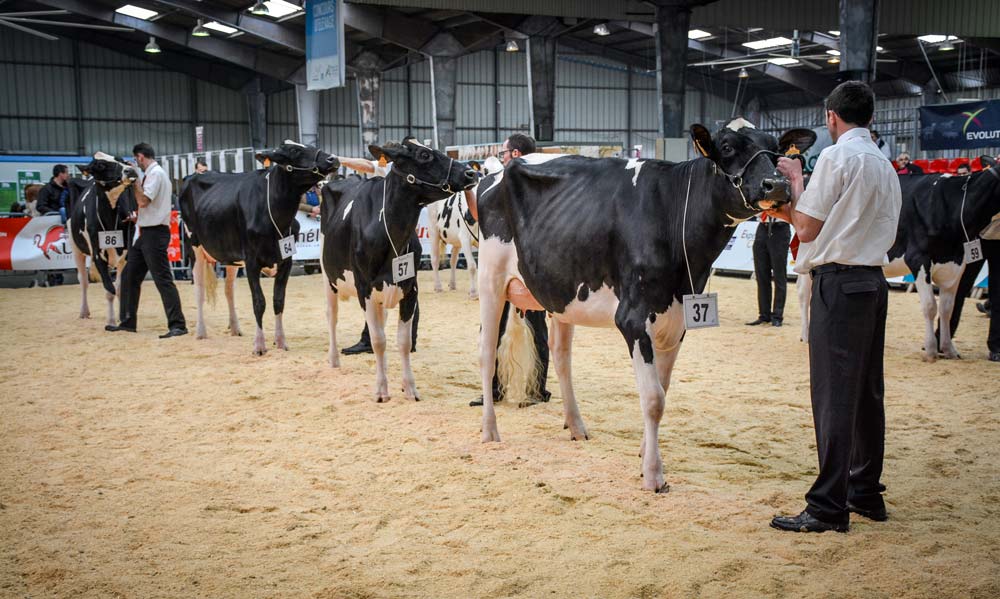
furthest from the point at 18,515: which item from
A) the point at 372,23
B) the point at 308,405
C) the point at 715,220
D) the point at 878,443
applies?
the point at 372,23

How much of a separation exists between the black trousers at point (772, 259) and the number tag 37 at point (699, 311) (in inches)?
261

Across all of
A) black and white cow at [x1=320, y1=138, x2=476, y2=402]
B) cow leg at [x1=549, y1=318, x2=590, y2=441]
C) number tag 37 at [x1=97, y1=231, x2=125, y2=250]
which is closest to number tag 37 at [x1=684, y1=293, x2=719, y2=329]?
cow leg at [x1=549, y1=318, x2=590, y2=441]

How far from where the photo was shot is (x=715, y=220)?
4.43 m

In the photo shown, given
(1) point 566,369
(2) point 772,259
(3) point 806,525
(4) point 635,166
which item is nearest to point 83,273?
(1) point 566,369

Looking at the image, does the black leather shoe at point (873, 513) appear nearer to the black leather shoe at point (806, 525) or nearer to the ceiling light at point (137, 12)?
the black leather shoe at point (806, 525)

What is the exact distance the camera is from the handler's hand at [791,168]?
12.7ft

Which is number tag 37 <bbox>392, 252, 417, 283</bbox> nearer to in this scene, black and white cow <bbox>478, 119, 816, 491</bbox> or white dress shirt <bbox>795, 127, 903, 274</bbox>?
black and white cow <bbox>478, 119, 816, 491</bbox>

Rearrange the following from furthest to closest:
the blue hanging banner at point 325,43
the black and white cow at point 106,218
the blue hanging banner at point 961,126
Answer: the blue hanging banner at point 961,126 < the blue hanging banner at point 325,43 < the black and white cow at point 106,218

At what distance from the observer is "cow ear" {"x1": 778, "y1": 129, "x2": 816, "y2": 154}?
4387mm

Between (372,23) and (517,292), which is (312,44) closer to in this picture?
(372,23)

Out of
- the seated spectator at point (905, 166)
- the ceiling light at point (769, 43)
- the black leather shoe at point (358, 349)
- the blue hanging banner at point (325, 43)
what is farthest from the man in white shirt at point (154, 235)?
the ceiling light at point (769, 43)

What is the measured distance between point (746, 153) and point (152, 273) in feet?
26.4

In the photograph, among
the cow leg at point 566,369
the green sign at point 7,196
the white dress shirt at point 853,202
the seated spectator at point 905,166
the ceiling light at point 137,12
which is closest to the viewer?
the white dress shirt at point 853,202

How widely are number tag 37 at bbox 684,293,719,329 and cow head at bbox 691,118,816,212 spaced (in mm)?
579
